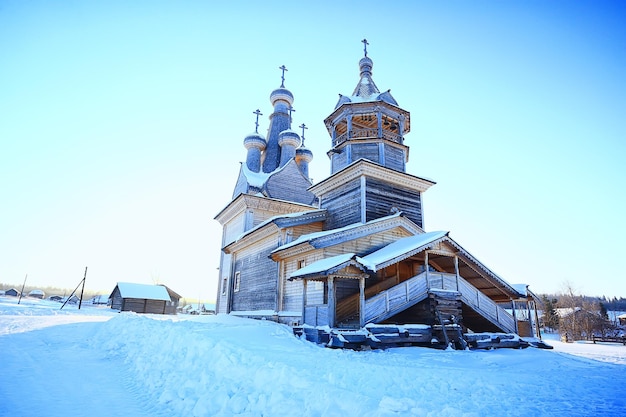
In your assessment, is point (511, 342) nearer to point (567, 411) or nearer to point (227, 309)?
point (567, 411)

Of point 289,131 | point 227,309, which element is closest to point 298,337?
point 227,309

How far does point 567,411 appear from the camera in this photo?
5109mm

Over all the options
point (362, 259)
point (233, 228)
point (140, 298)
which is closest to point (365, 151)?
point (362, 259)

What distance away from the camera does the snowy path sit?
183 inches

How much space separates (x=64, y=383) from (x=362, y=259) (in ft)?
28.8

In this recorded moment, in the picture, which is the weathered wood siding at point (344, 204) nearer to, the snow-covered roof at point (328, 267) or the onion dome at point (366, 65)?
the snow-covered roof at point (328, 267)

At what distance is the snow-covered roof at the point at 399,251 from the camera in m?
12.1

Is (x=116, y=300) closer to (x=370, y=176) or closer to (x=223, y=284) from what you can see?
(x=223, y=284)

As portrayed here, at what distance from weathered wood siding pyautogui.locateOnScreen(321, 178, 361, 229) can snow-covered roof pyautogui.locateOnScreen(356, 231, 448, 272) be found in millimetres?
3355

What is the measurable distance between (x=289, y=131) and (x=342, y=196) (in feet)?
44.6

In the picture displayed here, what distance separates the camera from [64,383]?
5891 millimetres

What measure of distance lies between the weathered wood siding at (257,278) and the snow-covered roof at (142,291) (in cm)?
2405

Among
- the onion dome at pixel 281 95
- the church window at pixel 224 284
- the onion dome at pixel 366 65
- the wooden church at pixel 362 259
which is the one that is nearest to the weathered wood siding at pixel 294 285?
the wooden church at pixel 362 259

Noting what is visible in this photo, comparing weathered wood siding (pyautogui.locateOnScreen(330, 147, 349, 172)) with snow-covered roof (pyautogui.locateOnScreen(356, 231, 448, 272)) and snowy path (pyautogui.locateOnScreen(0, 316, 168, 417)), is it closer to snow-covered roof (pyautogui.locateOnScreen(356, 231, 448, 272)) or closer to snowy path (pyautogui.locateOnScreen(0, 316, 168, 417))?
snow-covered roof (pyautogui.locateOnScreen(356, 231, 448, 272))
